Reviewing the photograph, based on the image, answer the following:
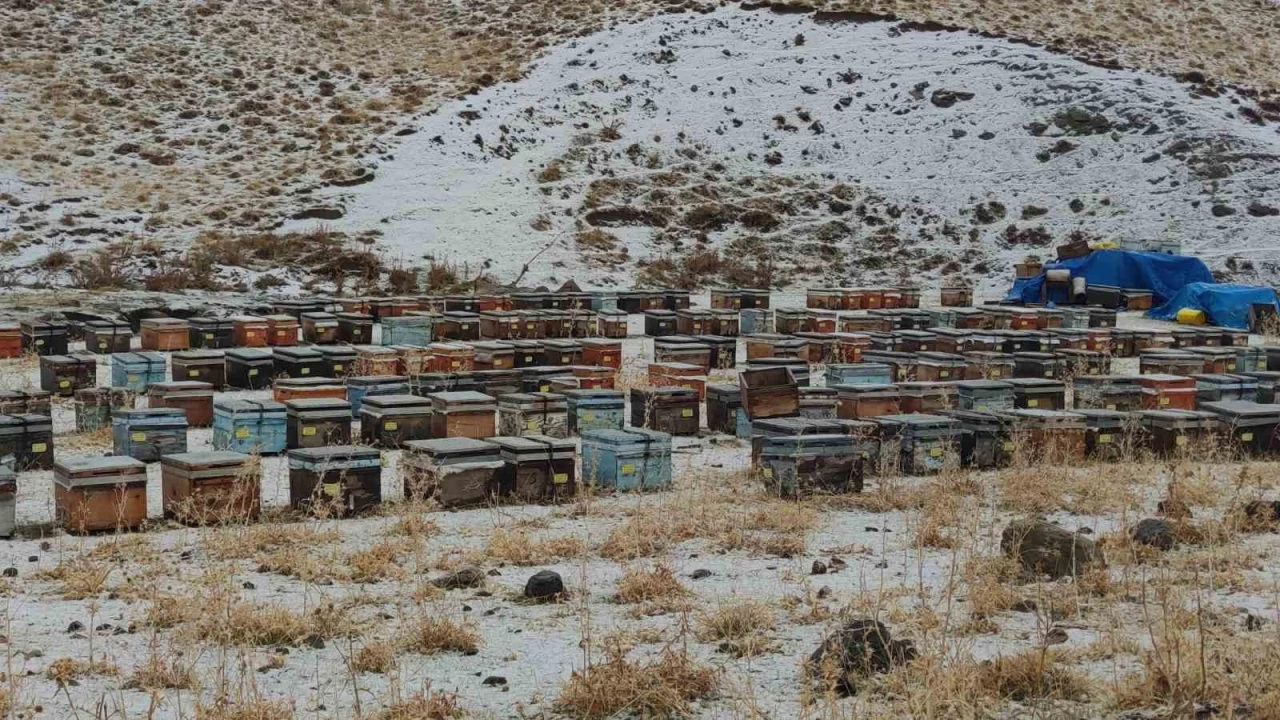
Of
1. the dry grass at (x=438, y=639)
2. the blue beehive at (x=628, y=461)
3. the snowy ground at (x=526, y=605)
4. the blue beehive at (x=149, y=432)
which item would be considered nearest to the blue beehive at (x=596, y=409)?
the blue beehive at (x=628, y=461)

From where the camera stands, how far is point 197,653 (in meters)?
7.45

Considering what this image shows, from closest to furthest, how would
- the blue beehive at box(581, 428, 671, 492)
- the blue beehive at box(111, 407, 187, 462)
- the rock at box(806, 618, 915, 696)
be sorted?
the rock at box(806, 618, 915, 696) < the blue beehive at box(581, 428, 671, 492) < the blue beehive at box(111, 407, 187, 462)

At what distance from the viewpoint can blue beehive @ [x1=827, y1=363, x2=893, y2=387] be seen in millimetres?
17547

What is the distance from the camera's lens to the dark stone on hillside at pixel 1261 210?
39.6 metres

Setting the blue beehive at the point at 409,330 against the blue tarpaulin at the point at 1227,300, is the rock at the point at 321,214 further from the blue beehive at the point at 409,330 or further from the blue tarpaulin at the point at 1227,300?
the blue tarpaulin at the point at 1227,300

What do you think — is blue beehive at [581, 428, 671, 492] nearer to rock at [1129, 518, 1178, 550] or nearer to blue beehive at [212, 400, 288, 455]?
blue beehive at [212, 400, 288, 455]

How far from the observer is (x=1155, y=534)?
33.1 ft

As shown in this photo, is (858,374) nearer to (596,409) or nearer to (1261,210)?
(596,409)

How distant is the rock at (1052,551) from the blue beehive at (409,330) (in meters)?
14.7

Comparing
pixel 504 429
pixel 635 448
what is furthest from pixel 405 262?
pixel 635 448

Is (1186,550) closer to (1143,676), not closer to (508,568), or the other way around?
(1143,676)

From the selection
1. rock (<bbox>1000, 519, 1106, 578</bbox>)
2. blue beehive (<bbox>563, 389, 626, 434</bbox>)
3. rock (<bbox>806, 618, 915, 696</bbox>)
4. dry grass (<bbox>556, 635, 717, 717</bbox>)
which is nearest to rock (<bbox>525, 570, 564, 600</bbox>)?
dry grass (<bbox>556, 635, 717, 717</bbox>)

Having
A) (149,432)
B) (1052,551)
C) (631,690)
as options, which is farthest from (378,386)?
(631,690)

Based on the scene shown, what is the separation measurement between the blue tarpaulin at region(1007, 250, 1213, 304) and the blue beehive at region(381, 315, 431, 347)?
18.8 m
